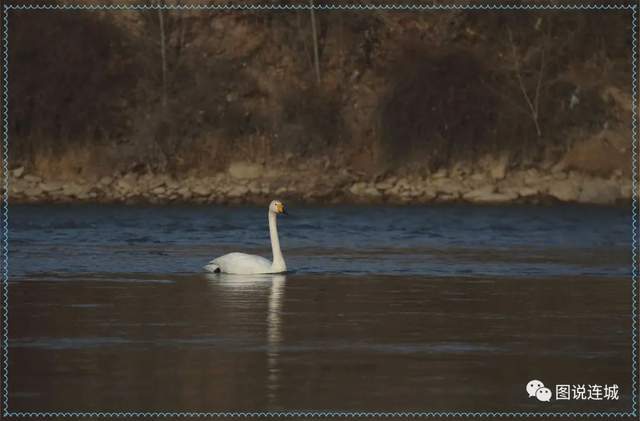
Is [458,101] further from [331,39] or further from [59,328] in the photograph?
[59,328]

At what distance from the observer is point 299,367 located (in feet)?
44.5

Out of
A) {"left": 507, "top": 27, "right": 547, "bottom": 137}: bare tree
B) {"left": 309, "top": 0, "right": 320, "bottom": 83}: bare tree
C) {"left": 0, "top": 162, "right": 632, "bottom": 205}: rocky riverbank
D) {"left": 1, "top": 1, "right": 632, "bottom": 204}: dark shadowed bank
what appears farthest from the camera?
{"left": 309, "top": 0, "right": 320, "bottom": 83}: bare tree

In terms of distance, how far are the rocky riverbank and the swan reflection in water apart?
2752cm

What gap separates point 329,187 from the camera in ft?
170

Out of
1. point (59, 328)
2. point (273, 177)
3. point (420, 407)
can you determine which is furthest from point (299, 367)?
point (273, 177)

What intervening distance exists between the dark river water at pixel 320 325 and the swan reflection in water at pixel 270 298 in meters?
0.04

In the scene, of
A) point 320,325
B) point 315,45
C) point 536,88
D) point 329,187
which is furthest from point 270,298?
point 315,45

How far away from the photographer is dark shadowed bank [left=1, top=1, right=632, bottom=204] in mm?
52594

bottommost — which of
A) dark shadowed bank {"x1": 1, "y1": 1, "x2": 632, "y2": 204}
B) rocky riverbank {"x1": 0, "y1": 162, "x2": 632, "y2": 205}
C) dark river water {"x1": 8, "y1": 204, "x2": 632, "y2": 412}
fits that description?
dark river water {"x1": 8, "y1": 204, "x2": 632, "y2": 412}

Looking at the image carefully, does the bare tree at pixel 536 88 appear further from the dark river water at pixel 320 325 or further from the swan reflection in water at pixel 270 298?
the swan reflection in water at pixel 270 298

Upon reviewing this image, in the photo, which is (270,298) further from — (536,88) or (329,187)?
(536,88)

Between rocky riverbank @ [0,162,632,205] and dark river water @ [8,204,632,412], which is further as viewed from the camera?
rocky riverbank @ [0,162,632,205]

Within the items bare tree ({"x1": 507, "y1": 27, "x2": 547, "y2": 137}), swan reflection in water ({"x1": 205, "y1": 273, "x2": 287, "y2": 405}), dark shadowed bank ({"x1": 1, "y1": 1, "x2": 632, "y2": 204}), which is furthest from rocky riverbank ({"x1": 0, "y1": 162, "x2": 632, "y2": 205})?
swan reflection in water ({"x1": 205, "y1": 273, "x2": 287, "y2": 405})

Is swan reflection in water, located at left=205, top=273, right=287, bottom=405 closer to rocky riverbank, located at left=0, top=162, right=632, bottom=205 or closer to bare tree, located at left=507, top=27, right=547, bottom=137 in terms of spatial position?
rocky riverbank, located at left=0, top=162, right=632, bottom=205
